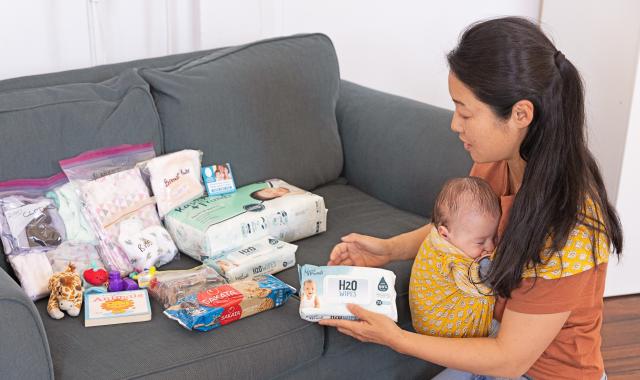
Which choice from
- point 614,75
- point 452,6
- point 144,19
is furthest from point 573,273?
point 452,6

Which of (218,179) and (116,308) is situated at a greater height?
(218,179)

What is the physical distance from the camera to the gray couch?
1.50 m

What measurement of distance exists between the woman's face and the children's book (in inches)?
30.3

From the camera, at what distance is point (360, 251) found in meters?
1.79

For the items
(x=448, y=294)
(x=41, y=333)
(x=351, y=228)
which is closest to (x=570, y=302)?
(x=448, y=294)

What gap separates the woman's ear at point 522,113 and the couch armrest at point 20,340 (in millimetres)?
916

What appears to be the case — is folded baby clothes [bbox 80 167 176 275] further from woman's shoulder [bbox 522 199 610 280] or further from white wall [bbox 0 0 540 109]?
woman's shoulder [bbox 522 199 610 280]

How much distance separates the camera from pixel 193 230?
188cm

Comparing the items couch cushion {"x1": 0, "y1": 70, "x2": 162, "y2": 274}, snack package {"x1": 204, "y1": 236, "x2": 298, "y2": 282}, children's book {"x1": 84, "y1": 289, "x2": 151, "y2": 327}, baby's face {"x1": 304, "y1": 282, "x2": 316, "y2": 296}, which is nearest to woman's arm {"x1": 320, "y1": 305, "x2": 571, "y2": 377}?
baby's face {"x1": 304, "y1": 282, "x2": 316, "y2": 296}

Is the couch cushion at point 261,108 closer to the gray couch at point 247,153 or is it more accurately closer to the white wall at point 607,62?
the gray couch at point 247,153

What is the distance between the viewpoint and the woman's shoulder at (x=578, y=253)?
135 cm

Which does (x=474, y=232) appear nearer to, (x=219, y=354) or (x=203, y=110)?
(x=219, y=354)

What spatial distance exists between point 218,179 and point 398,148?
54 cm

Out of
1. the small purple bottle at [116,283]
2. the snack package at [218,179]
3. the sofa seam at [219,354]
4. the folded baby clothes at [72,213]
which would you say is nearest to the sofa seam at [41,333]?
the sofa seam at [219,354]
